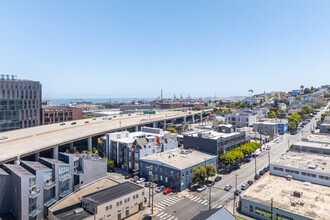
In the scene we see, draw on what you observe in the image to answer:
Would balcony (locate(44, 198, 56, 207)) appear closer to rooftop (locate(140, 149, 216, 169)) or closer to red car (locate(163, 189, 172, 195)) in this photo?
red car (locate(163, 189, 172, 195))

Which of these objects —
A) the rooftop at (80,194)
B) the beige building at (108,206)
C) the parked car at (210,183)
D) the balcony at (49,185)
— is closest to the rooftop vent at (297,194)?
the parked car at (210,183)

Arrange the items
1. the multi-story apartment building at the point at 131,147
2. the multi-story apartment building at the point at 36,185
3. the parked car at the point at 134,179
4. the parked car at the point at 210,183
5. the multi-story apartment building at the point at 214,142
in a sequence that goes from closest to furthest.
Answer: the multi-story apartment building at the point at 36,185 → the parked car at the point at 210,183 → the parked car at the point at 134,179 → the multi-story apartment building at the point at 131,147 → the multi-story apartment building at the point at 214,142

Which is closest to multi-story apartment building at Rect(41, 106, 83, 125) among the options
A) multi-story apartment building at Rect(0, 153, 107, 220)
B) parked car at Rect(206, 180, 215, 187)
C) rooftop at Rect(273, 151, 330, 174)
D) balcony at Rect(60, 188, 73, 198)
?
multi-story apartment building at Rect(0, 153, 107, 220)

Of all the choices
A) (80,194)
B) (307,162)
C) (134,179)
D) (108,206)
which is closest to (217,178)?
(134,179)

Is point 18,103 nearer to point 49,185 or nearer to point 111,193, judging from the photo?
point 49,185

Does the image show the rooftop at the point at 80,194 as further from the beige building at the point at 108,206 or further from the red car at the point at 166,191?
the red car at the point at 166,191

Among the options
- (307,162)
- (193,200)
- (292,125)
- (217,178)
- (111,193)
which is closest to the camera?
(111,193)

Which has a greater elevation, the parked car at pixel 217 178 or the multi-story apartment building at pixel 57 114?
the multi-story apartment building at pixel 57 114
